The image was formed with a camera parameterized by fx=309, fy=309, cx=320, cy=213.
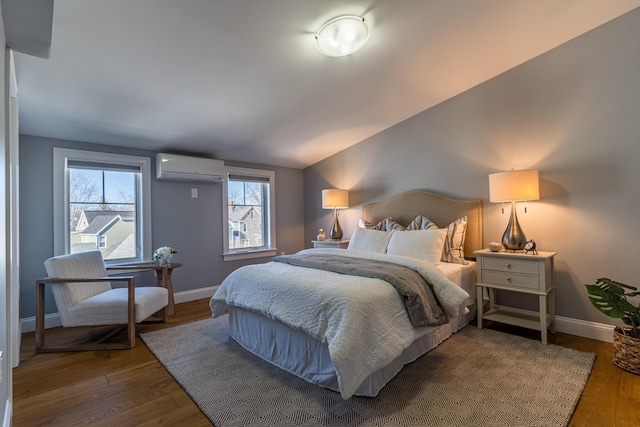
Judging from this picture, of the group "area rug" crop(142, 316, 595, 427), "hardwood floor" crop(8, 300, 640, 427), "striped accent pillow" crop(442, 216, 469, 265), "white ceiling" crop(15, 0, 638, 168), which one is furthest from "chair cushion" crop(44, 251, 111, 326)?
"striped accent pillow" crop(442, 216, 469, 265)

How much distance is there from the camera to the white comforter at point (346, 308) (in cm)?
175

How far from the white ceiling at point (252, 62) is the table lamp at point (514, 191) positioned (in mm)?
1150

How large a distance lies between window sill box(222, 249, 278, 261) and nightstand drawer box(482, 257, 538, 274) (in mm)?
3138

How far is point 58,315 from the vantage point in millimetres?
3285

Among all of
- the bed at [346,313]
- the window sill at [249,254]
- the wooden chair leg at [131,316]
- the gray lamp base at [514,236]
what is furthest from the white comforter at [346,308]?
the window sill at [249,254]

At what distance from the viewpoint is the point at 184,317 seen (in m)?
3.50

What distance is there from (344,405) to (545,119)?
311 centimetres

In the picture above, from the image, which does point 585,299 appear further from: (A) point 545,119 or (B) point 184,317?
(B) point 184,317

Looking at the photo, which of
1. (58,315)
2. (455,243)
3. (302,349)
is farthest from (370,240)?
(58,315)

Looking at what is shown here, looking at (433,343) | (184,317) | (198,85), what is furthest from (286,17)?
(184,317)

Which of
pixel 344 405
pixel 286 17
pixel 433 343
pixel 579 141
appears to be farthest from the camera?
pixel 579 141

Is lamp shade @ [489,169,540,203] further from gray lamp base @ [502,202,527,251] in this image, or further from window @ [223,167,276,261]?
window @ [223,167,276,261]

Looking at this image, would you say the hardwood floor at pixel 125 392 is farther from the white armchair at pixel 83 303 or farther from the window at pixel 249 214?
the window at pixel 249 214

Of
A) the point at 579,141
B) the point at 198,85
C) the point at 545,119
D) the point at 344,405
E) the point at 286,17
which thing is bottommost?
the point at 344,405
